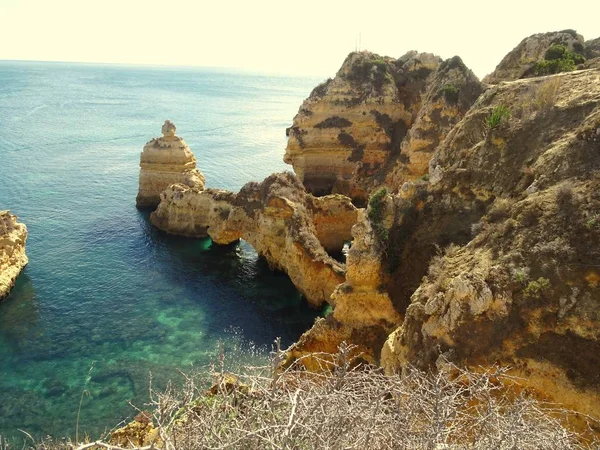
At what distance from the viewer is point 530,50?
3600 centimetres

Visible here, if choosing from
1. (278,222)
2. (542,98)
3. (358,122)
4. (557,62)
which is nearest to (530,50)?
(557,62)

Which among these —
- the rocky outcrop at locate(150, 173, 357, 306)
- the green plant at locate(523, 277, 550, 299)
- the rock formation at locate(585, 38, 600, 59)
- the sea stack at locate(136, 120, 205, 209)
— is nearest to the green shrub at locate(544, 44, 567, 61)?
the rock formation at locate(585, 38, 600, 59)

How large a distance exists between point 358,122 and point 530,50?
54.5 feet

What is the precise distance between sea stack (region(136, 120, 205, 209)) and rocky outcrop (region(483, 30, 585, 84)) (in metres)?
28.0

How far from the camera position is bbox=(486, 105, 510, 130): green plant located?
16.5 metres

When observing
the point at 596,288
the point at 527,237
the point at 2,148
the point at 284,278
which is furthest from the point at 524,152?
the point at 2,148

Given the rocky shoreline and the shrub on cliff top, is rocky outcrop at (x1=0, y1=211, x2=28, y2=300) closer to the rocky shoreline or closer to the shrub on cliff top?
the rocky shoreline

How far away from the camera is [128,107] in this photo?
110250 millimetres

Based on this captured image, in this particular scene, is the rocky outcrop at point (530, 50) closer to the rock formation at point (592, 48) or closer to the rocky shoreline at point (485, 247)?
the rock formation at point (592, 48)

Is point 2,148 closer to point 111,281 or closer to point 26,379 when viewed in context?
point 111,281

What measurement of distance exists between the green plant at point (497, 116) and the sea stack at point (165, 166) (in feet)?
98.6

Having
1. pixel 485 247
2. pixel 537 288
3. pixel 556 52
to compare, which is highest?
pixel 556 52

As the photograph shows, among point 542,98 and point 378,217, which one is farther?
point 378,217

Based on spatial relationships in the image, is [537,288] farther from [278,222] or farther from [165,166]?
[165,166]
